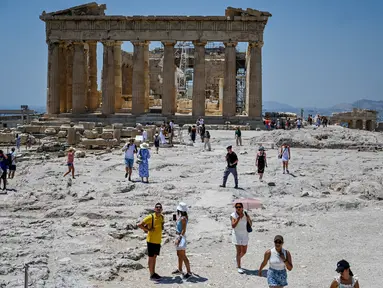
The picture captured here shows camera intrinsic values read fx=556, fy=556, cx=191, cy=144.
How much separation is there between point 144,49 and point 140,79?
8.87 ft

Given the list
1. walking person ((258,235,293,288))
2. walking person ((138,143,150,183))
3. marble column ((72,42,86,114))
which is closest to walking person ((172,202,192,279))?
walking person ((258,235,293,288))

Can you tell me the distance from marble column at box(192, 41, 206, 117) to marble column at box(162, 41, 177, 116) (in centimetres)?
196

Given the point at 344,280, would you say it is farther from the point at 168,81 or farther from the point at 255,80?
the point at 168,81

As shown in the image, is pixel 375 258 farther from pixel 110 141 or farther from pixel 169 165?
pixel 110 141

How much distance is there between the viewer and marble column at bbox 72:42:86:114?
47.9m

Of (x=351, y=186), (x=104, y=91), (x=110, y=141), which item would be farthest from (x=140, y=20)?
(x=351, y=186)

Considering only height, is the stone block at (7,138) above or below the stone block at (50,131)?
below

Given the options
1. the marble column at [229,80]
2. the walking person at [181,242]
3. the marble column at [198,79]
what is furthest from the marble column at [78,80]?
the walking person at [181,242]

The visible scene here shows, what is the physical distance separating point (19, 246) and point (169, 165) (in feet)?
42.6

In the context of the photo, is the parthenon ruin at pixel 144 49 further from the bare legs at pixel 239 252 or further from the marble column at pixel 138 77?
the bare legs at pixel 239 252

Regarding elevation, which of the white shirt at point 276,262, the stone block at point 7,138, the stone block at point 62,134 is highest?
the stone block at point 62,134

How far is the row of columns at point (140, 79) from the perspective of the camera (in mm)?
46719

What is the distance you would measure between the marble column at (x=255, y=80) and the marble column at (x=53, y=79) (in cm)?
1665

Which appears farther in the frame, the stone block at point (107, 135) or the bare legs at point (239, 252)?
the stone block at point (107, 135)
